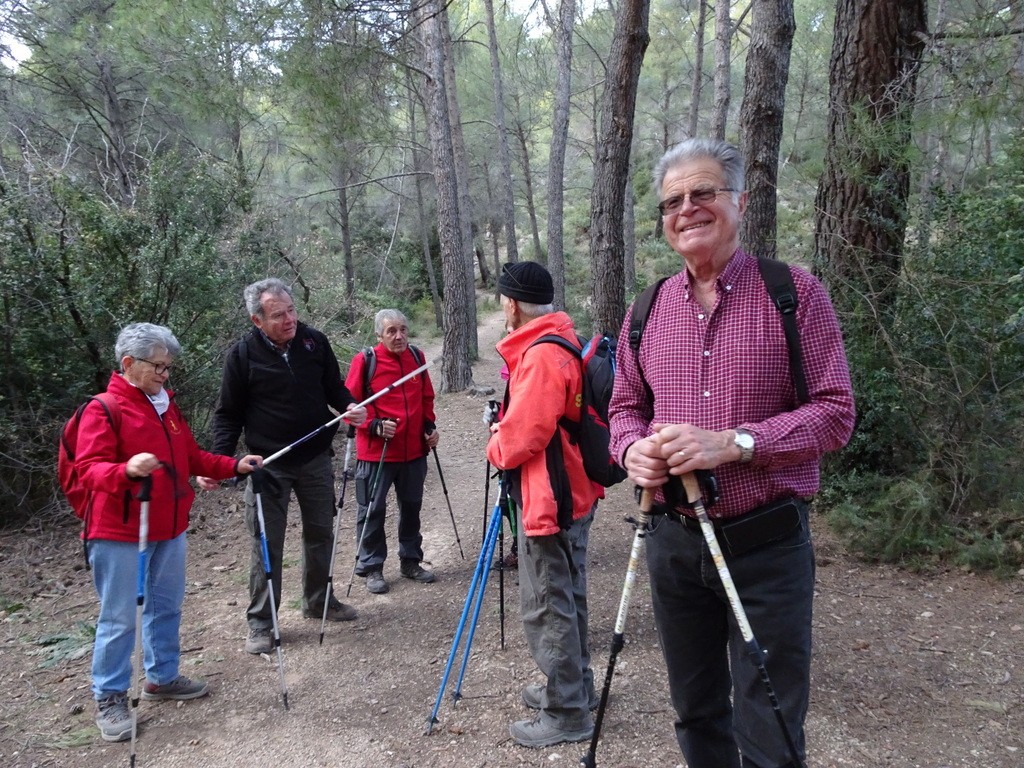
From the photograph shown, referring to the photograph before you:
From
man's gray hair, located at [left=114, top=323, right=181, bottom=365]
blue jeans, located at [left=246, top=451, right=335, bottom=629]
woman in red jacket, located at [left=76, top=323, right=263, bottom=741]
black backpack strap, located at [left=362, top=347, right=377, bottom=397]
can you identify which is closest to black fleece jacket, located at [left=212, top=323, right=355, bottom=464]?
blue jeans, located at [left=246, top=451, right=335, bottom=629]

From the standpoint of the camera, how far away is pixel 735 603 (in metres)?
1.80

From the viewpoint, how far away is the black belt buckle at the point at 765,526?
1874mm

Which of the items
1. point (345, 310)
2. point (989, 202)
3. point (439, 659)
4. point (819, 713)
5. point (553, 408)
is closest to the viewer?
point (553, 408)

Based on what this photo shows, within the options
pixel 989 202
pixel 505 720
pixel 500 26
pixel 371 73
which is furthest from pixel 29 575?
pixel 500 26

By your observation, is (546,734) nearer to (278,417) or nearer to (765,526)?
(765,526)

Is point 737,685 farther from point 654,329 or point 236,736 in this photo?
point 236,736

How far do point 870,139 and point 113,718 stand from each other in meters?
6.02

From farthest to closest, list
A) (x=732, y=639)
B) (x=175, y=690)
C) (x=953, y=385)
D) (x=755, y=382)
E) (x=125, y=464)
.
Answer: (x=953, y=385) < (x=175, y=690) < (x=125, y=464) < (x=732, y=639) < (x=755, y=382)

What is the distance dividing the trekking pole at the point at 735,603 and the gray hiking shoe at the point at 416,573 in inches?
148

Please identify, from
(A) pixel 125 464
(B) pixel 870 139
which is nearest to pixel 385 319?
(A) pixel 125 464

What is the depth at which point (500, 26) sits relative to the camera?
66.8 feet

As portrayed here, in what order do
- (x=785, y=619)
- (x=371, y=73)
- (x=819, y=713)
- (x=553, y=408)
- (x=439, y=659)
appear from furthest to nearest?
(x=371, y=73), (x=439, y=659), (x=819, y=713), (x=553, y=408), (x=785, y=619)

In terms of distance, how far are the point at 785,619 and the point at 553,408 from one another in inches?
50.4

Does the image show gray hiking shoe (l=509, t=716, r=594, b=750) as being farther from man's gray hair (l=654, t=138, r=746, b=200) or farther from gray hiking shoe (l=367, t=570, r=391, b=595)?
man's gray hair (l=654, t=138, r=746, b=200)
